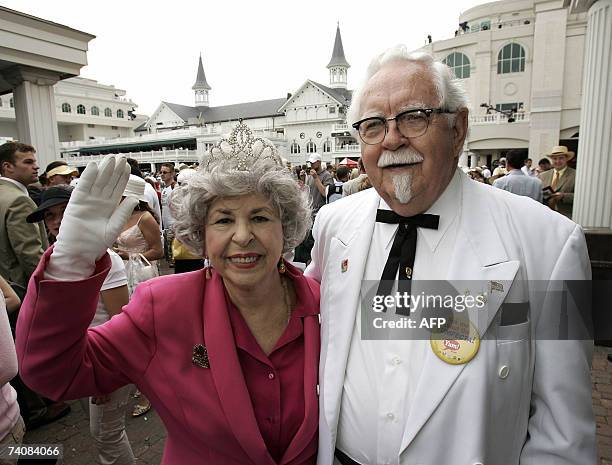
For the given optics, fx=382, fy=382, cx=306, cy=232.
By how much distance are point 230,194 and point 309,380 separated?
0.89 meters

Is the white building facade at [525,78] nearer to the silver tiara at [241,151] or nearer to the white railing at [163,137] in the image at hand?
the white railing at [163,137]

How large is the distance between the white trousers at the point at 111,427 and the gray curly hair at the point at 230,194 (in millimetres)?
1417

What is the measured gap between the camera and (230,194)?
1.67 m

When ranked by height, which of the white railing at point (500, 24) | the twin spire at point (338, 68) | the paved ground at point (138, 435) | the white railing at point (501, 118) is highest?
the twin spire at point (338, 68)

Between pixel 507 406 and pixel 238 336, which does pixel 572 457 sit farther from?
pixel 238 336

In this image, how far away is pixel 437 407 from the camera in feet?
4.61

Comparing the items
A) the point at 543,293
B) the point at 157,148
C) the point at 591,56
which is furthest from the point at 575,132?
the point at 157,148

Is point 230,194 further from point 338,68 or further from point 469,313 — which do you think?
point 338,68

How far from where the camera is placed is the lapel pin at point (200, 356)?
1.59 meters

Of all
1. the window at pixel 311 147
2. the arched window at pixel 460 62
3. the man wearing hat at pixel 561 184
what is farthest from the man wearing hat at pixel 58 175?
the window at pixel 311 147

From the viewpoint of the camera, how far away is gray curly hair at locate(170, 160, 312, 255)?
65.5 inches

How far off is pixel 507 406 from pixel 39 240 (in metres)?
3.87

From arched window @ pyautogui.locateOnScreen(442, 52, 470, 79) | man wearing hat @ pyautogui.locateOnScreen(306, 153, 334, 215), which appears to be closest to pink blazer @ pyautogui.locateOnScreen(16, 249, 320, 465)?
Result: man wearing hat @ pyautogui.locateOnScreen(306, 153, 334, 215)

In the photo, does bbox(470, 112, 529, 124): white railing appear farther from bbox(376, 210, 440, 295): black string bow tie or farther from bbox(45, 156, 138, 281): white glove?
bbox(45, 156, 138, 281): white glove
